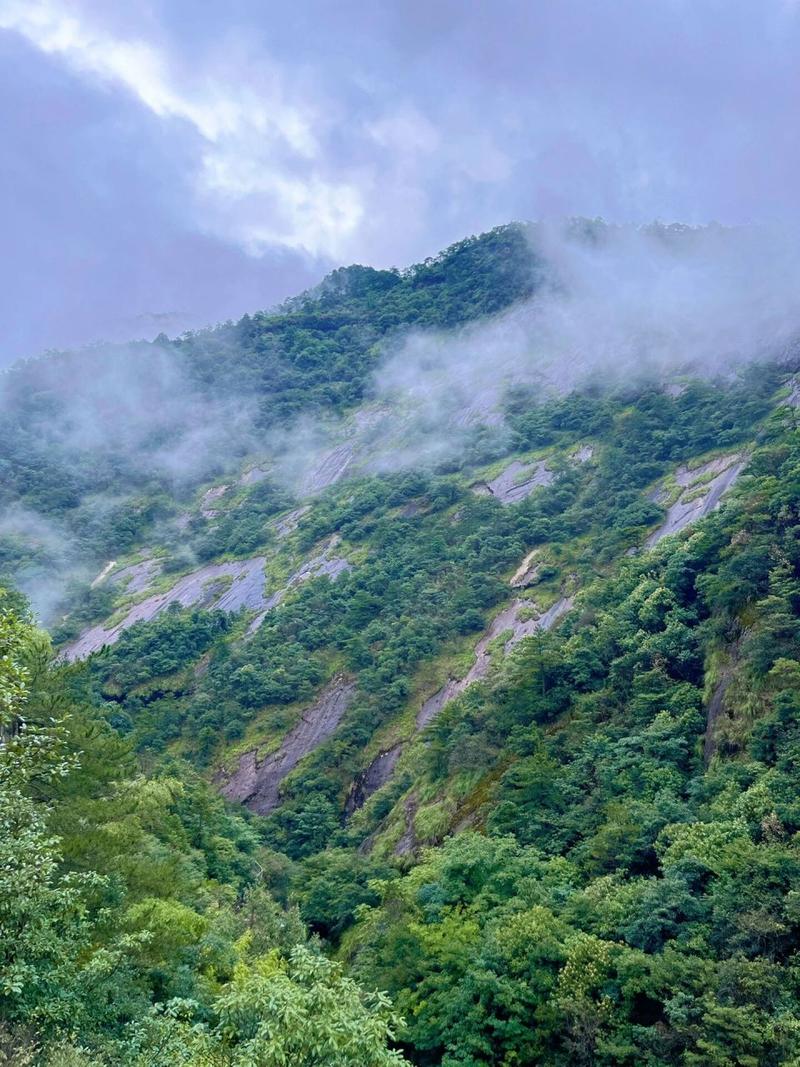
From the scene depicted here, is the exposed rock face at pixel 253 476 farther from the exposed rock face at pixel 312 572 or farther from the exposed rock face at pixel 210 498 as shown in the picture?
the exposed rock face at pixel 312 572

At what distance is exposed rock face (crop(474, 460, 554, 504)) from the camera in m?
79.4

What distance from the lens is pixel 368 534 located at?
82750 mm

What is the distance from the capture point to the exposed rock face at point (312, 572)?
77.1 meters

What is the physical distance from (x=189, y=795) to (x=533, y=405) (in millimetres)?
76672

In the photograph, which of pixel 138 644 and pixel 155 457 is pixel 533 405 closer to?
pixel 138 644

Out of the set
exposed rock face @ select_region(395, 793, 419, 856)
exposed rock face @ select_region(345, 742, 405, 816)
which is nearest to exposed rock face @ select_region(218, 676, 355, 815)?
exposed rock face @ select_region(345, 742, 405, 816)

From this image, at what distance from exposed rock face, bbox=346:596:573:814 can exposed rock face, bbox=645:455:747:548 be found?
9.63 m

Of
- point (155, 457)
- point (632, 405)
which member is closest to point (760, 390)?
point (632, 405)

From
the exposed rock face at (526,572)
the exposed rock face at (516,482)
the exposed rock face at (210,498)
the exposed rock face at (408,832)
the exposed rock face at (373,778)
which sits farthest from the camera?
the exposed rock face at (210,498)

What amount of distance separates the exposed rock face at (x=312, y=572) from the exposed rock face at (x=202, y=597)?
1.84 m

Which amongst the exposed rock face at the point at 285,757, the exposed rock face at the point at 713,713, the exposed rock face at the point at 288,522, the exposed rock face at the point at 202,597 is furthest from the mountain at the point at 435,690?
the exposed rock face at the point at 288,522

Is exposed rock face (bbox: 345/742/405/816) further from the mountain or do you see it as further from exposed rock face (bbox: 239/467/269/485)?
exposed rock face (bbox: 239/467/269/485)

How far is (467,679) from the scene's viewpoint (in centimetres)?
5466

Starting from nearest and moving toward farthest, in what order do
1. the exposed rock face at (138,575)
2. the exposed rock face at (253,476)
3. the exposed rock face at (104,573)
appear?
1. the exposed rock face at (138,575)
2. the exposed rock face at (104,573)
3. the exposed rock face at (253,476)
